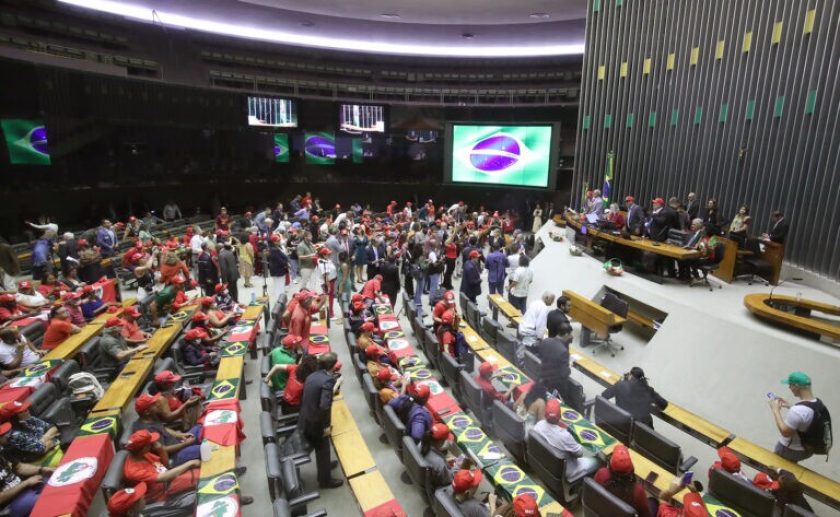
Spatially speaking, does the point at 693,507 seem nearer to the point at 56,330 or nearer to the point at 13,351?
the point at 13,351

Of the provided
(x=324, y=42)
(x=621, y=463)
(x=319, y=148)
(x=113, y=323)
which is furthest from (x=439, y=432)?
(x=324, y=42)

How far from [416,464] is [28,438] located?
3859 millimetres

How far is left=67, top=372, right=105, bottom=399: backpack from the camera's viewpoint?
5.84 m

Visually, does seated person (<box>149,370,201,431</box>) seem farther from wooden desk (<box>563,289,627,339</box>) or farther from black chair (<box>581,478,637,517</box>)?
wooden desk (<box>563,289,627,339</box>)

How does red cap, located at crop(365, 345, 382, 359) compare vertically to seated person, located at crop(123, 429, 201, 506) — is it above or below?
above

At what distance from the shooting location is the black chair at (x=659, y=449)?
5.08m

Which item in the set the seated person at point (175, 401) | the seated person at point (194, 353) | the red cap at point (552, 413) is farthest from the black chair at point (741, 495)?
the seated person at point (194, 353)

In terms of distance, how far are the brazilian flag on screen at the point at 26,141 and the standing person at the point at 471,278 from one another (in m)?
13.5

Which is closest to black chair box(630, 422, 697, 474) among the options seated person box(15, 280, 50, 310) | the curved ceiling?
seated person box(15, 280, 50, 310)

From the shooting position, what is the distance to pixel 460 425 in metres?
5.57

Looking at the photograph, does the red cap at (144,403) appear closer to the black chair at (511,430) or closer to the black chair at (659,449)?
the black chair at (511,430)

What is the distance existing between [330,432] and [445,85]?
2159 cm

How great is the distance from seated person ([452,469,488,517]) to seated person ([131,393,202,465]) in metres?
2.69

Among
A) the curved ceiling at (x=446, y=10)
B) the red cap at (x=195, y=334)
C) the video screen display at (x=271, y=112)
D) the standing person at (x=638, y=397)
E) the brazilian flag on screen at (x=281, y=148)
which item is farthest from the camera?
the brazilian flag on screen at (x=281, y=148)
